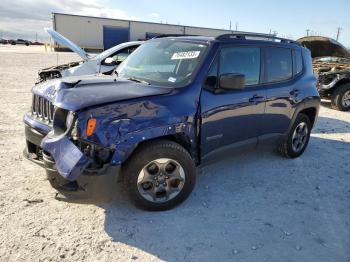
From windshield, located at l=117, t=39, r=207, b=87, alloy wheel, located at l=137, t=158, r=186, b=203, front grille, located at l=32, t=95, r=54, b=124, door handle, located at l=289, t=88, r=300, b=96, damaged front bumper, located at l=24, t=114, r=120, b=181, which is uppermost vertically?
windshield, located at l=117, t=39, r=207, b=87

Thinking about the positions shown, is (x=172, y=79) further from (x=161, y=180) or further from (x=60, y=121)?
(x=60, y=121)

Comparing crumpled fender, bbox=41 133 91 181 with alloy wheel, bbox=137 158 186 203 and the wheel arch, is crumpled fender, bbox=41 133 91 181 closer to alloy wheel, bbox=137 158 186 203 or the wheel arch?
alloy wheel, bbox=137 158 186 203

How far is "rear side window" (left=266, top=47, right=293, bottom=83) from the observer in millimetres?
Answer: 4918

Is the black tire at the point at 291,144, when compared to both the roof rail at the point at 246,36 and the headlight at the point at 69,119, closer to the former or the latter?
the roof rail at the point at 246,36

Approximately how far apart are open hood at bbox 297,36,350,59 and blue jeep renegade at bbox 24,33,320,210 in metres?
9.70

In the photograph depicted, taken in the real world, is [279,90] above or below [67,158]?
above

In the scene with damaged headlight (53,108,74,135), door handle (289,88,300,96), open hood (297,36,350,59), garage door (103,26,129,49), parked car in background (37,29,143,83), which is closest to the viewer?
damaged headlight (53,108,74,135)

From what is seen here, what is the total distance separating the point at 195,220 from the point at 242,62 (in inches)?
82.8

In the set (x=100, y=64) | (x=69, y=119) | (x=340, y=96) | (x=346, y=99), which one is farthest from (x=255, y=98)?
(x=346, y=99)

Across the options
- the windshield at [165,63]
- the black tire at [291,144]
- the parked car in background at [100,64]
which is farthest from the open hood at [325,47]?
the windshield at [165,63]

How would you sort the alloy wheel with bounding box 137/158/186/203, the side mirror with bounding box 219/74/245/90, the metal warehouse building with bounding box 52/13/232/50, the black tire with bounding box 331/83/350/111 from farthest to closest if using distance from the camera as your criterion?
the metal warehouse building with bounding box 52/13/232/50, the black tire with bounding box 331/83/350/111, the side mirror with bounding box 219/74/245/90, the alloy wheel with bounding box 137/158/186/203

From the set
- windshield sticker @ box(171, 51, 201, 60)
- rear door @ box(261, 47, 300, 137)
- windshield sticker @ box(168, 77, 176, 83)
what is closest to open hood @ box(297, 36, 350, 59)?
rear door @ box(261, 47, 300, 137)

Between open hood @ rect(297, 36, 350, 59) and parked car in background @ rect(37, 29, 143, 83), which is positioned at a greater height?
open hood @ rect(297, 36, 350, 59)

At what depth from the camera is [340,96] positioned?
10.2 metres
